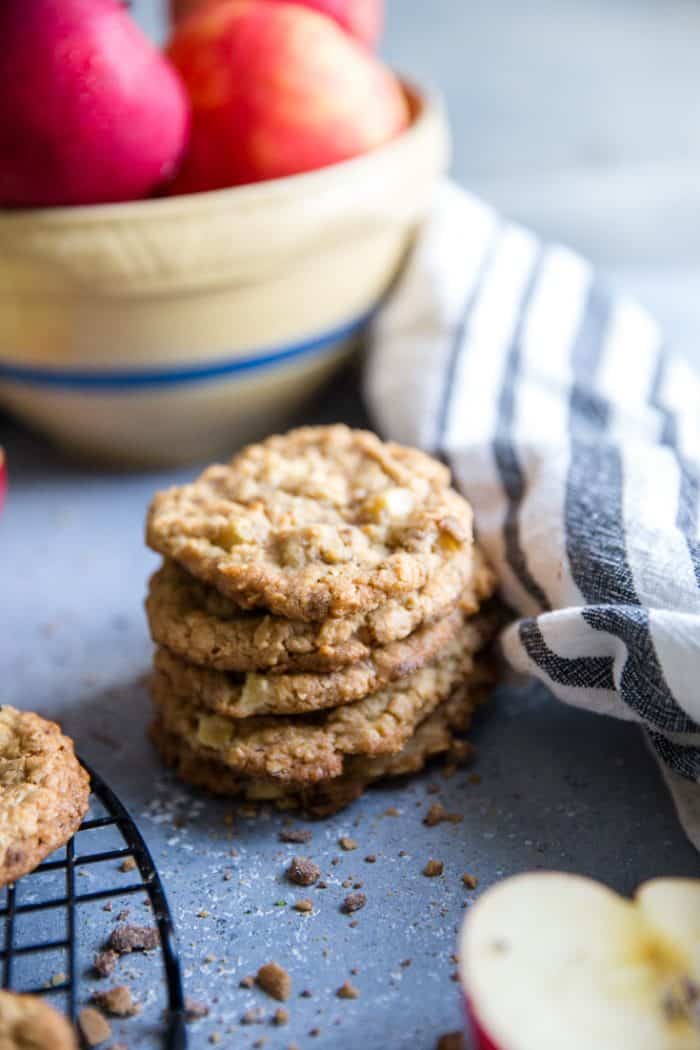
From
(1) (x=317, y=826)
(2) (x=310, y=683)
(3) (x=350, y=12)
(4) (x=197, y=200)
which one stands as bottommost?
(1) (x=317, y=826)

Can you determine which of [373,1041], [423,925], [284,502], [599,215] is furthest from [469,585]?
[599,215]

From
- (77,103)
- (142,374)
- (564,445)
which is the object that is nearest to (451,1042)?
(564,445)

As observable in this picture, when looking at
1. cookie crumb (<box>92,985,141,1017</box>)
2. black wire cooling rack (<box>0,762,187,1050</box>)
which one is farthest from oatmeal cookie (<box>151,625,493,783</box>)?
cookie crumb (<box>92,985,141,1017</box>)

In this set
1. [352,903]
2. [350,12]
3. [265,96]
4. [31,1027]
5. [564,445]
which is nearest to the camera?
[31,1027]

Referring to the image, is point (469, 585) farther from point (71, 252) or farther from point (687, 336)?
point (687, 336)

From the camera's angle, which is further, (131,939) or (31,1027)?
(131,939)

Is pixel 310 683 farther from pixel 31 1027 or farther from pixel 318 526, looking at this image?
pixel 31 1027

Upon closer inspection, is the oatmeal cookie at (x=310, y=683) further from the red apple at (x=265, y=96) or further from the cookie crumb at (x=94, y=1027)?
the red apple at (x=265, y=96)
